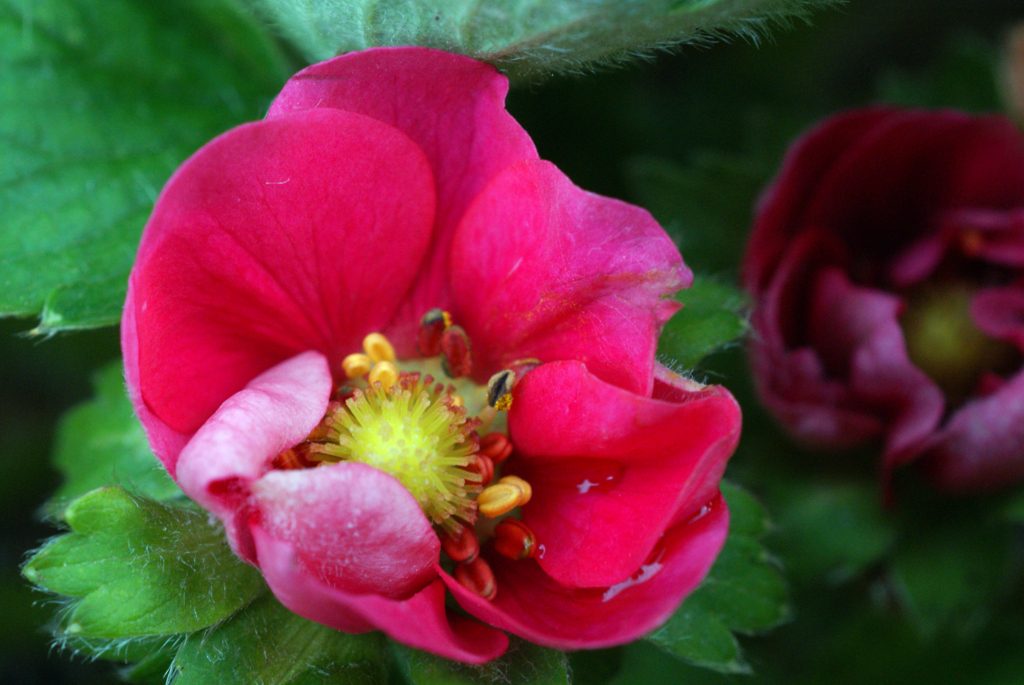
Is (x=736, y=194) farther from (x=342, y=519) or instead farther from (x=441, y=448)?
(x=342, y=519)

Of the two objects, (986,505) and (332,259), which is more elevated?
(332,259)

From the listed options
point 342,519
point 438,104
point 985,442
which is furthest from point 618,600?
point 985,442

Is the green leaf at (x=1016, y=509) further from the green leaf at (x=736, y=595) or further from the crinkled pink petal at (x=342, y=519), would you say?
the crinkled pink petal at (x=342, y=519)

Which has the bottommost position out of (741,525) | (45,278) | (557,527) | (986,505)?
(986,505)

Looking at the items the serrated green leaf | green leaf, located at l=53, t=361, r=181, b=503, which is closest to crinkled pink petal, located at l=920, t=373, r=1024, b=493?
the serrated green leaf

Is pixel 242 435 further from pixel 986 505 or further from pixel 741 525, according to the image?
pixel 986 505

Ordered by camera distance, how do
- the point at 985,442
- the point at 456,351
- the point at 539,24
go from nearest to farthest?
1. the point at 539,24
2. the point at 456,351
3. the point at 985,442

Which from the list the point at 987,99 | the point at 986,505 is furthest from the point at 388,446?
the point at 987,99

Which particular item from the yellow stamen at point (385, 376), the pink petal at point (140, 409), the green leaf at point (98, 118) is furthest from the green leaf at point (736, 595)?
the green leaf at point (98, 118)

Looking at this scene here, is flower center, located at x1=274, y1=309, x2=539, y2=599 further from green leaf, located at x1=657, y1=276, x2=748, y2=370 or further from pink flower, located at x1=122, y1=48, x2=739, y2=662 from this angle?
green leaf, located at x1=657, y1=276, x2=748, y2=370
